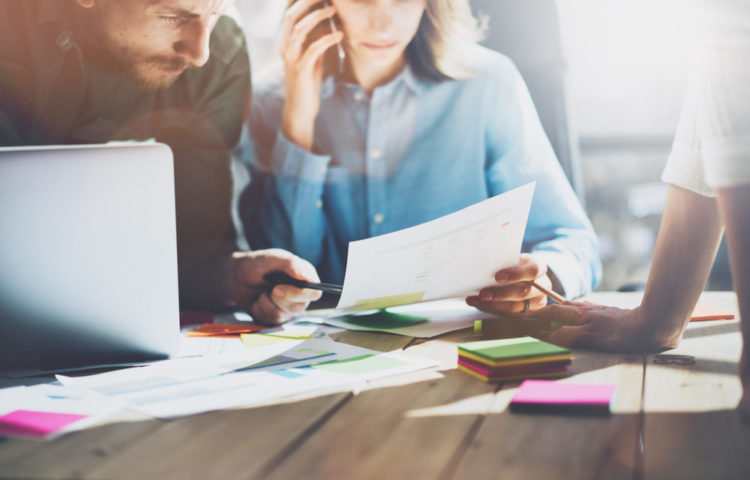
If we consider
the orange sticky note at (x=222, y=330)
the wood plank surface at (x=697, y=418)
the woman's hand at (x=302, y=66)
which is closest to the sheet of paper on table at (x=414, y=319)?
the orange sticky note at (x=222, y=330)

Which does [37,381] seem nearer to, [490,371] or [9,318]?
[9,318]

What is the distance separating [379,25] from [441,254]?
81cm

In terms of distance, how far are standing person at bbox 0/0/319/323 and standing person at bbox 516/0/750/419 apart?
24.6 inches

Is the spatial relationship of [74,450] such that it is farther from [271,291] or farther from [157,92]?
[157,92]

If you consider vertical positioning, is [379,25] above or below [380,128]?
above

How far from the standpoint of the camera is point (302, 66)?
1.56 m

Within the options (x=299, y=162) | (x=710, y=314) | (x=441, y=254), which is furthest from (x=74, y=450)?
(x=299, y=162)

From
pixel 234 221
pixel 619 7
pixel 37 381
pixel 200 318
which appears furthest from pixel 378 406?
pixel 619 7

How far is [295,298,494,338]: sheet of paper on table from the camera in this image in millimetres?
991

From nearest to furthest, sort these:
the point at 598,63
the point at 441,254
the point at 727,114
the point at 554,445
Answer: the point at 554,445 → the point at 727,114 → the point at 441,254 → the point at 598,63

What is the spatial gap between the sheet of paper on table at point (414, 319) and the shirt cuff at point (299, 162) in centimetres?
46

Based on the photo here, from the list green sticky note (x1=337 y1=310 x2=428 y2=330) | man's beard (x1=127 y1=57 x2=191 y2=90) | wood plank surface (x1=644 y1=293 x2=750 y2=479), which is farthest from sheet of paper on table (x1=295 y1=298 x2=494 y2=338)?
man's beard (x1=127 y1=57 x2=191 y2=90)

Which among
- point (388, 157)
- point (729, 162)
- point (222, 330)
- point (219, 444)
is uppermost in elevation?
point (729, 162)

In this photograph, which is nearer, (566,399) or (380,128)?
(566,399)
